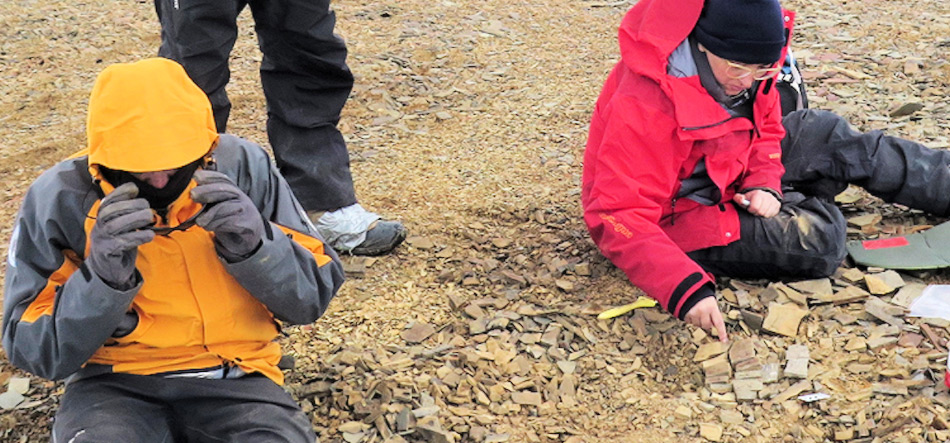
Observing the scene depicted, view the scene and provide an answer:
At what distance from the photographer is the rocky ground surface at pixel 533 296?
330 centimetres

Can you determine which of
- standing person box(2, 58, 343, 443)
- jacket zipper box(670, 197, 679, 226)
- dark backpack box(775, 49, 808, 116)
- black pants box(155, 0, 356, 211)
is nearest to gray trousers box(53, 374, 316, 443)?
standing person box(2, 58, 343, 443)

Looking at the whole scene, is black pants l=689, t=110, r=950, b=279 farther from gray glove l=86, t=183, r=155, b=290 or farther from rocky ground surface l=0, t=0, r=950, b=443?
Answer: gray glove l=86, t=183, r=155, b=290

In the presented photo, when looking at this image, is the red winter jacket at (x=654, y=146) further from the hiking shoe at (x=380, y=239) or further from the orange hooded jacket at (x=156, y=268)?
the orange hooded jacket at (x=156, y=268)

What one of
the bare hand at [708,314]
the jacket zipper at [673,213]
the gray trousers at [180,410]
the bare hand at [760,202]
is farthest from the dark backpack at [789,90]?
the gray trousers at [180,410]

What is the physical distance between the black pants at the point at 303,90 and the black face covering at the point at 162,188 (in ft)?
4.07

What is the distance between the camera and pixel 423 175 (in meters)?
5.16

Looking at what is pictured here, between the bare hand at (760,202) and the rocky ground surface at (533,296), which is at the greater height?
the bare hand at (760,202)

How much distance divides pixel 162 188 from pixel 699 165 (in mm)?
2072

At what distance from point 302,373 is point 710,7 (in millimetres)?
1871

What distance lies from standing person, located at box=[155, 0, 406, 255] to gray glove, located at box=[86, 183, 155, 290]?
152cm

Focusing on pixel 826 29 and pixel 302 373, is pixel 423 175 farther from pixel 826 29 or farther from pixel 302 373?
pixel 826 29

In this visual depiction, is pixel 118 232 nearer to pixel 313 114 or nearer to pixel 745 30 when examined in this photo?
pixel 313 114

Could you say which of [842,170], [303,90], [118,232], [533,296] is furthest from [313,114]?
[842,170]

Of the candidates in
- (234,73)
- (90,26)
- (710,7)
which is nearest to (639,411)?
(710,7)
